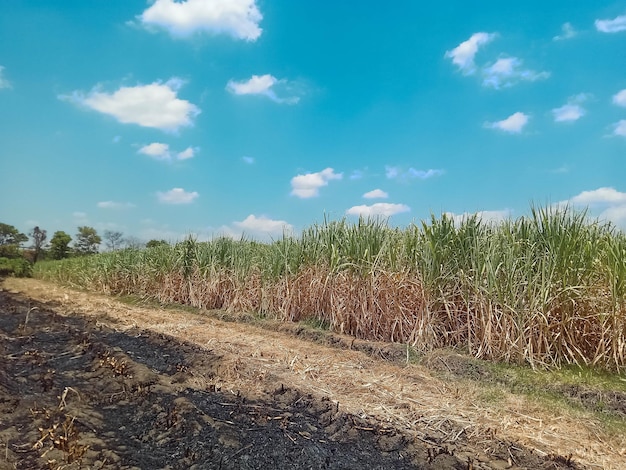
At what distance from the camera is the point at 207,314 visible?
30.5ft

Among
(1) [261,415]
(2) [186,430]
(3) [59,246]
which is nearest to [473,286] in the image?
(1) [261,415]

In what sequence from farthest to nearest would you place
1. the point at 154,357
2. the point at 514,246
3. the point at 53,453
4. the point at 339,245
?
the point at 339,245, the point at 514,246, the point at 154,357, the point at 53,453

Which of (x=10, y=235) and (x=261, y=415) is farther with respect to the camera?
(x=10, y=235)

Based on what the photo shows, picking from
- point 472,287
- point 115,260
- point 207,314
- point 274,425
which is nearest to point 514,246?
point 472,287

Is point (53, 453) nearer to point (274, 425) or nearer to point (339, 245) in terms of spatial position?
point (274, 425)

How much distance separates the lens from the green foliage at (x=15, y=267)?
17.2 m

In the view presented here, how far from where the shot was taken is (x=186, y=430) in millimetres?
2930

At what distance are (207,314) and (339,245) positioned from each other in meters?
3.53

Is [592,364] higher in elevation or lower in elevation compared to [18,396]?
higher

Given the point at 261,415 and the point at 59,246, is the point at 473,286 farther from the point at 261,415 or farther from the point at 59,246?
the point at 59,246

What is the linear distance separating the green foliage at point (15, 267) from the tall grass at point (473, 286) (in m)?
14.0

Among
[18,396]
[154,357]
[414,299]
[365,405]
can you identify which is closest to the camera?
[18,396]

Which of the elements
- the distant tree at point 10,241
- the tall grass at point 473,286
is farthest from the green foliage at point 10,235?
the tall grass at point 473,286

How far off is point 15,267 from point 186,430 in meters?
18.2
